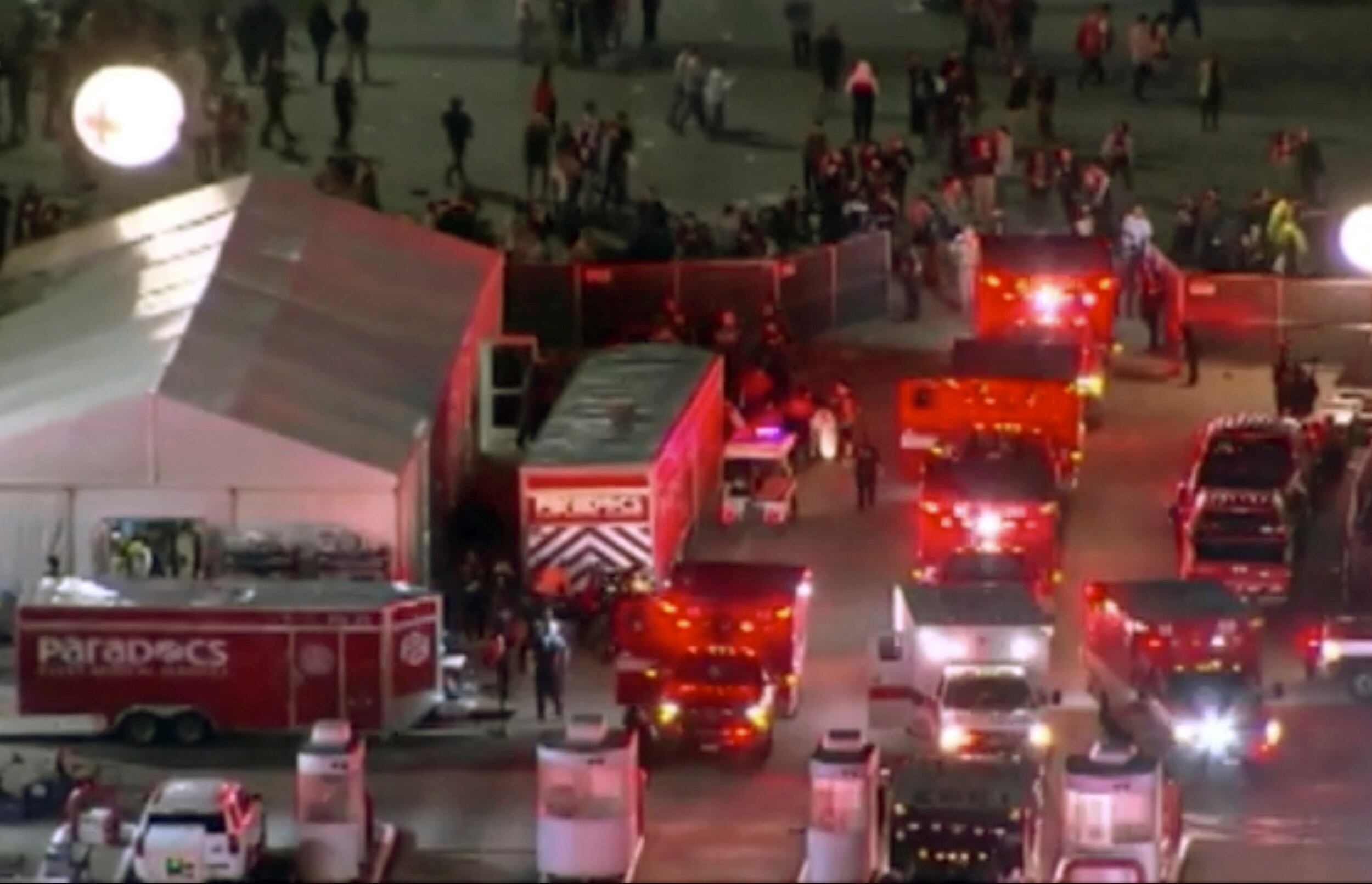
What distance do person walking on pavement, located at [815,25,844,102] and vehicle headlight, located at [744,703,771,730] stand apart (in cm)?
2695

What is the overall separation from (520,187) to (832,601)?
16.6 meters

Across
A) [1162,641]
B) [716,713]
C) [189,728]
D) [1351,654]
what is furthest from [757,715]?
[1351,654]

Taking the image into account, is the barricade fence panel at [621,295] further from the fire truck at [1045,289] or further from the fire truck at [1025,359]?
the fire truck at [1025,359]

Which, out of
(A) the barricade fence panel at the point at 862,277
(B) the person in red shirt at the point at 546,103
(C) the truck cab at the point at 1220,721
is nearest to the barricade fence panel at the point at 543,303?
(A) the barricade fence panel at the point at 862,277

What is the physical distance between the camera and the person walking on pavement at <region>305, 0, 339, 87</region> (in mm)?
80812

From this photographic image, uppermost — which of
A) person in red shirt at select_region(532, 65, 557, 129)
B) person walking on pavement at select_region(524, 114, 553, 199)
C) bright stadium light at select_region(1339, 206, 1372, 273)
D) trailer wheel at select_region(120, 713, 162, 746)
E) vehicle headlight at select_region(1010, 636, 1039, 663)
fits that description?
bright stadium light at select_region(1339, 206, 1372, 273)

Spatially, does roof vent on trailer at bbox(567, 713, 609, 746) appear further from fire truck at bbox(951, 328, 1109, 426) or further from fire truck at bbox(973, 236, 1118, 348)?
fire truck at bbox(973, 236, 1118, 348)

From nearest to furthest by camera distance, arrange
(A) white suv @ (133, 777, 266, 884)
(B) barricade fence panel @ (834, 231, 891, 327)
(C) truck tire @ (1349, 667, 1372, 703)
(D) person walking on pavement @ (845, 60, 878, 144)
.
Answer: (A) white suv @ (133, 777, 266, 884), (C) truck tire @ (1349, 667, 1372, 703), (B) barricade fence panel @ (834, 231, 891, 327), (D) person walking on pavement @ (845, 60, 878, 144)

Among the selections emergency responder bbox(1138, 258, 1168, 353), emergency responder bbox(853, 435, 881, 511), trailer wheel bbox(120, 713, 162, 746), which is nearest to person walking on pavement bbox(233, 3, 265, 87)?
emergency responder bbox(1138, 258, 1168, 353)

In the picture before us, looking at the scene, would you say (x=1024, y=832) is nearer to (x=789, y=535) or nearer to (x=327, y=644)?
(x=327, y=644)

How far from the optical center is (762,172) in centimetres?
7838

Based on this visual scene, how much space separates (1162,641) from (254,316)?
13.4 m

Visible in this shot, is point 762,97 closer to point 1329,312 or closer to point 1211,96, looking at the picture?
point 1211,96

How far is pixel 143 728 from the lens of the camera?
56.1 meters
